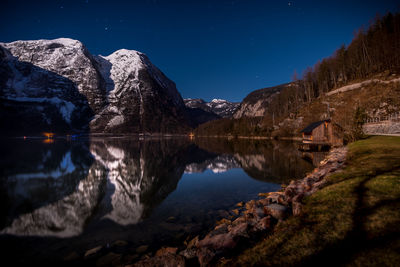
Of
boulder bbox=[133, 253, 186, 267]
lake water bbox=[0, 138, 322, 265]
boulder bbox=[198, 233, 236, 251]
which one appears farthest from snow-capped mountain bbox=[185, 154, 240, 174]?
boulder bbox=[133, 253, 186, 267]

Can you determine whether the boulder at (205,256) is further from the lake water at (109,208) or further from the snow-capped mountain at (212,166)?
the snow-capped mountain at (212,166)

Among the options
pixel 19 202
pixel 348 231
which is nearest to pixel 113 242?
pixel 348 231

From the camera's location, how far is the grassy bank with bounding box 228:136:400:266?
3.97 meters

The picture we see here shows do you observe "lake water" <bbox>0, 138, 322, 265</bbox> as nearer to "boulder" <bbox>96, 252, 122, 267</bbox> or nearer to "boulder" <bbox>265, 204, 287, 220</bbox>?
"boulder" <bbox>96, 252, 122, 267</bbox>

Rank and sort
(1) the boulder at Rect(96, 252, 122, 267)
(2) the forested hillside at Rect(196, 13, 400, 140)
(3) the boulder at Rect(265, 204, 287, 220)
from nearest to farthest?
1. (1) the boulder at Rect(96, 252, 122, 267)
2. (3) the boulder at Rect(265, 204, 287, 220)
3. (2) the forested hillside at Rect(196, 13, 400, 140)

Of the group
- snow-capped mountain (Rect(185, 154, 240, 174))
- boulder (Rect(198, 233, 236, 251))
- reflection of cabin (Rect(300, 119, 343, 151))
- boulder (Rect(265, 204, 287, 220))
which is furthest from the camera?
reflection of cabin (Rect(300, 119, 343, 151))

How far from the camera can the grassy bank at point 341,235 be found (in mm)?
3975

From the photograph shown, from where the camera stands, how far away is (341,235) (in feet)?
16.2

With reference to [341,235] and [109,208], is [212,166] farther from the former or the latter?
[341,235]

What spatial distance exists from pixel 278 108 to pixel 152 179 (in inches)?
5197

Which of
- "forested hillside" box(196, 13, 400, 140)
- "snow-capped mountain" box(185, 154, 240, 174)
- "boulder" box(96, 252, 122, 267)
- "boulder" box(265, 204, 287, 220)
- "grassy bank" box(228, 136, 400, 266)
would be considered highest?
"forested hillside" box(196, 13, 400, 140)

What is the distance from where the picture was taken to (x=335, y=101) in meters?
77.9

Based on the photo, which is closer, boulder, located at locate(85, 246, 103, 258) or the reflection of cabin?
boulder, located at locate(85, 246, 103, 258)

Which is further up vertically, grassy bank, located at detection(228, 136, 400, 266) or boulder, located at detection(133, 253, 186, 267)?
grassy bank, located at detection(228, 136, 400, 266)
